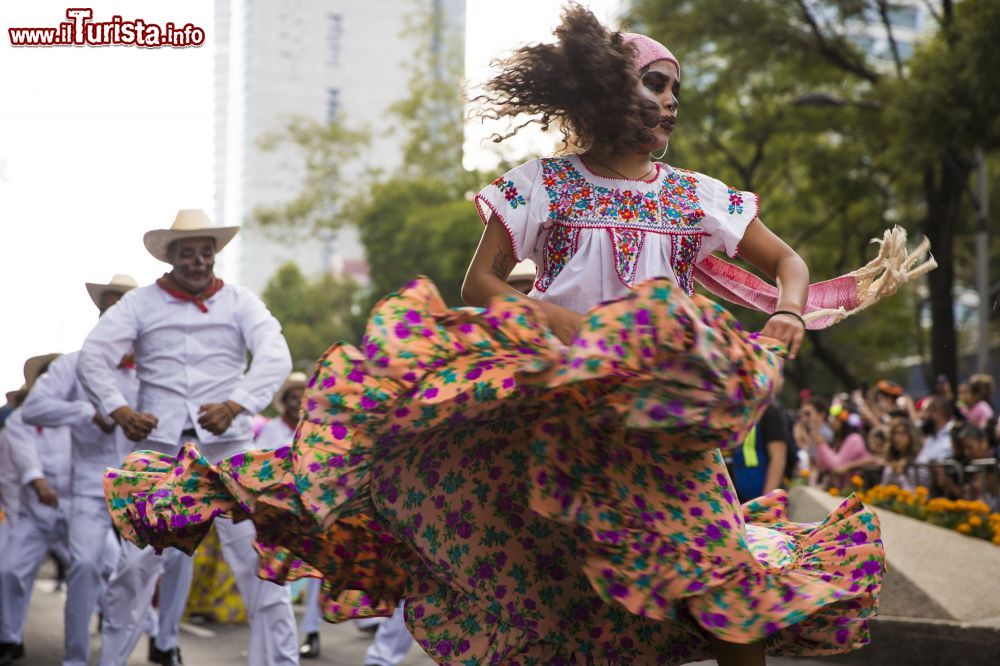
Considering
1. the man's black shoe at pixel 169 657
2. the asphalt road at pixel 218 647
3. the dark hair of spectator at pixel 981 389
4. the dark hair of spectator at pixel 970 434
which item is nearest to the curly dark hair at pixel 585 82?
the asphalt road at pixel 218 647

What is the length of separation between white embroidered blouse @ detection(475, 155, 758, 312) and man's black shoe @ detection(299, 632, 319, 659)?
19.3ft

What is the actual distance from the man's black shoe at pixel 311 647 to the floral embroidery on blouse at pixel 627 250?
20.0 feet

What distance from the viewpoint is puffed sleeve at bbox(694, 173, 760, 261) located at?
445cm

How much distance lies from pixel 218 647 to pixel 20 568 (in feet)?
4.94

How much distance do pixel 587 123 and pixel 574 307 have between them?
0.56 meters

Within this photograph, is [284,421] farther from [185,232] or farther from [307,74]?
[307,74]

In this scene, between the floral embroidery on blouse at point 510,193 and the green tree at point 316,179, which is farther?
the green tree at point 316,179

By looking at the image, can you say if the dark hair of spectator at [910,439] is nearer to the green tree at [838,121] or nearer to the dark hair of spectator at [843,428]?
the dark hair of spectator at [843,428]

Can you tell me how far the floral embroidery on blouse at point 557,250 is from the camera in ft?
14.3

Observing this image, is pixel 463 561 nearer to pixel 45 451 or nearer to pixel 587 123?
pixel 587 123

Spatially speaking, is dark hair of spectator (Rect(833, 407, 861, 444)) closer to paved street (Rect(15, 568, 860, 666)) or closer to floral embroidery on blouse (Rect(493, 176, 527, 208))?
paved street (Rect(15, 568, 860, 666))

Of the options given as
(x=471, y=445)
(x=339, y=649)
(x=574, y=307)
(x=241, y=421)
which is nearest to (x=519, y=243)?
(x=574, y=307)

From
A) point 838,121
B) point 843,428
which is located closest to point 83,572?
point 843,428

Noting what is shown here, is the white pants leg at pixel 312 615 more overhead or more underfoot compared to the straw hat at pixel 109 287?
more underfoot
